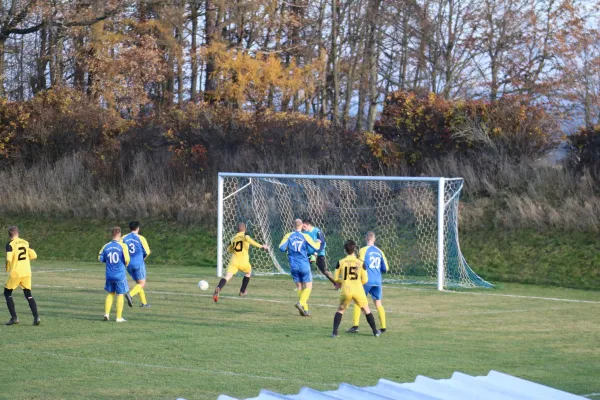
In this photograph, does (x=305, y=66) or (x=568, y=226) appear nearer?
(x=568, y=226)

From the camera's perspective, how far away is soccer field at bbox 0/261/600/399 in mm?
9969

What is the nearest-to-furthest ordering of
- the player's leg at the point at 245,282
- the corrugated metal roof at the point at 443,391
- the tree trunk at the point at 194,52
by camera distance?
the corrugated metal roof at the point at 443,391, the player's leg at the point at 245,282, the tree trunk at the point at 194,52

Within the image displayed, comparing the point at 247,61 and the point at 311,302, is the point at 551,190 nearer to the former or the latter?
the point at 311,302

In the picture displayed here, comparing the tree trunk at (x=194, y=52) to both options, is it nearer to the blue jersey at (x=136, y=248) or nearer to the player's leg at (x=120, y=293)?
the blue jersey at (x=136, y=248)

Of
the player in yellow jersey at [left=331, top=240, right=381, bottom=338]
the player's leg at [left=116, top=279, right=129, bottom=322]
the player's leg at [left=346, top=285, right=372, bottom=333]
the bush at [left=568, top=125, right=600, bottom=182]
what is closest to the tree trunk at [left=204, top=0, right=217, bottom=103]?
the bush at [left=568, top=125, right=600, bottom=182]

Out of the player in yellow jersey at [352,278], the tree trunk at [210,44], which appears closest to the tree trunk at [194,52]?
the tree trunk at [210,44]

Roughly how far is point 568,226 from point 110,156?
62.9 ft

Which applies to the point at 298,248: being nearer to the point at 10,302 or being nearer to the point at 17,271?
the point at 17,271

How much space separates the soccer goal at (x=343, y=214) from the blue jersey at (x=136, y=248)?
6.48 m

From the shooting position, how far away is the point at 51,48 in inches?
1570

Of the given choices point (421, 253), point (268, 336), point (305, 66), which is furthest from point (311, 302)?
point (305, 66)

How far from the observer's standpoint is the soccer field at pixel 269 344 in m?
9.97

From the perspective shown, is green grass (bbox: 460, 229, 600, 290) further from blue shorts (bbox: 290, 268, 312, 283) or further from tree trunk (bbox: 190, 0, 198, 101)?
tree trunk (bbox: 190, 0, 198, 101)

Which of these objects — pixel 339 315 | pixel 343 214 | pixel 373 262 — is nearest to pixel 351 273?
pixel 339 315
